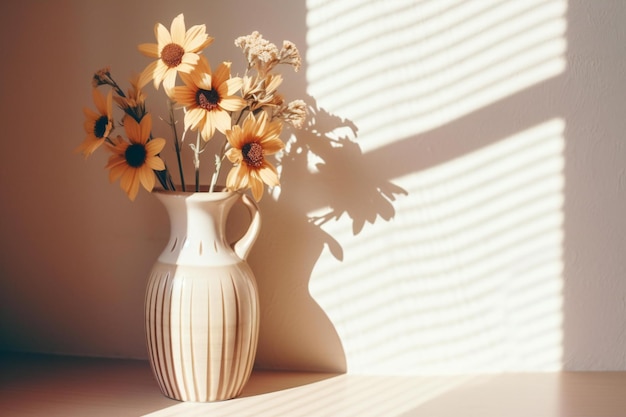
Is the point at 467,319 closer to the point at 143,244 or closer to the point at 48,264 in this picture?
the point at 143,244

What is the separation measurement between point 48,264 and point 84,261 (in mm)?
82

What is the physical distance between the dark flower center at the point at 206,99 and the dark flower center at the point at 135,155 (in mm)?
135

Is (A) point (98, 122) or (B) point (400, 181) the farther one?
(B) point (400, 181)

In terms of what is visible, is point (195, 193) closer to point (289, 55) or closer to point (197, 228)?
point (197, 228)

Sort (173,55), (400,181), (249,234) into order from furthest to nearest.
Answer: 1. (400,181)
2. (249,234)
3. (173,55)

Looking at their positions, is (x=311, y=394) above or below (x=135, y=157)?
below

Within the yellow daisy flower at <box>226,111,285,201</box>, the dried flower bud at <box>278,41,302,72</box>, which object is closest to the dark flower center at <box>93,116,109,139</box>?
the yellow daisy flower at <box>226,111,285,201</box>

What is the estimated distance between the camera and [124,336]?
161 centimetres

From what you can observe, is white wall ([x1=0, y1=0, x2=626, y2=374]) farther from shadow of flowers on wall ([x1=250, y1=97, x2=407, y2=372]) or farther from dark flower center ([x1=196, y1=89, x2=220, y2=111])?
dark flower center ([x1=196, y1=89, x2=220, y2=111])

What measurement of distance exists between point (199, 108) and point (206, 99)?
20mm

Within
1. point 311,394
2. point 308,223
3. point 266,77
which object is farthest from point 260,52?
point 311,394

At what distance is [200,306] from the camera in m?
1.31

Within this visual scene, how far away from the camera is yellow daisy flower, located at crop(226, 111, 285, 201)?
4.33 feet

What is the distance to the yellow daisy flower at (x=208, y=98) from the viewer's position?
1.30 m
